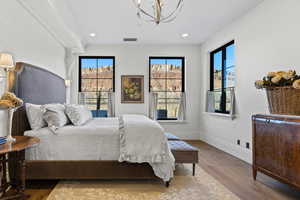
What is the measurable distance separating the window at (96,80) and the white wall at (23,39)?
1534mm

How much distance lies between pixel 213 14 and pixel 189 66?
2.13 m

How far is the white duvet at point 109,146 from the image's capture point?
8.42ft

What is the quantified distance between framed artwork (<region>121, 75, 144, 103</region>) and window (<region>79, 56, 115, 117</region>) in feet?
1.05

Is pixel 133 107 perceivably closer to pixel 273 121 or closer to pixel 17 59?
pixel 17 59

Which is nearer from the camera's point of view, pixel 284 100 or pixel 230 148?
pixel 284 100

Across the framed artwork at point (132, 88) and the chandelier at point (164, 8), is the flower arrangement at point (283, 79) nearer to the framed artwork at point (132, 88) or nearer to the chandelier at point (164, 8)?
the chandelier at point (164, 8)

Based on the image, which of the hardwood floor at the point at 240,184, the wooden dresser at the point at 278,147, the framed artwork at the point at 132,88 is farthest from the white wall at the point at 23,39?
the wooden dresser at the point at 278,147

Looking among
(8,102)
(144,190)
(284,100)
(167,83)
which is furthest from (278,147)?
(167,83)

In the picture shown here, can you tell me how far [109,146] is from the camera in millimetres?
2631

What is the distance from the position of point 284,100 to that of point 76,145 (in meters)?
2.48

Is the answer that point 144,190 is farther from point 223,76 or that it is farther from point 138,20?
point 223,76

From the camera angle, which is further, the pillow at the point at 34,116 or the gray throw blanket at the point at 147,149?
the pillow at the point at 34,116

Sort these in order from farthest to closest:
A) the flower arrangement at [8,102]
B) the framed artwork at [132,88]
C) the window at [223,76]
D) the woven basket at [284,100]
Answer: the framed artwork at [132,88], the window at [223,76], the woven basket at [284,100], the flower arrangement at [8,102]

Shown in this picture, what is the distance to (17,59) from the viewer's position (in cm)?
293
